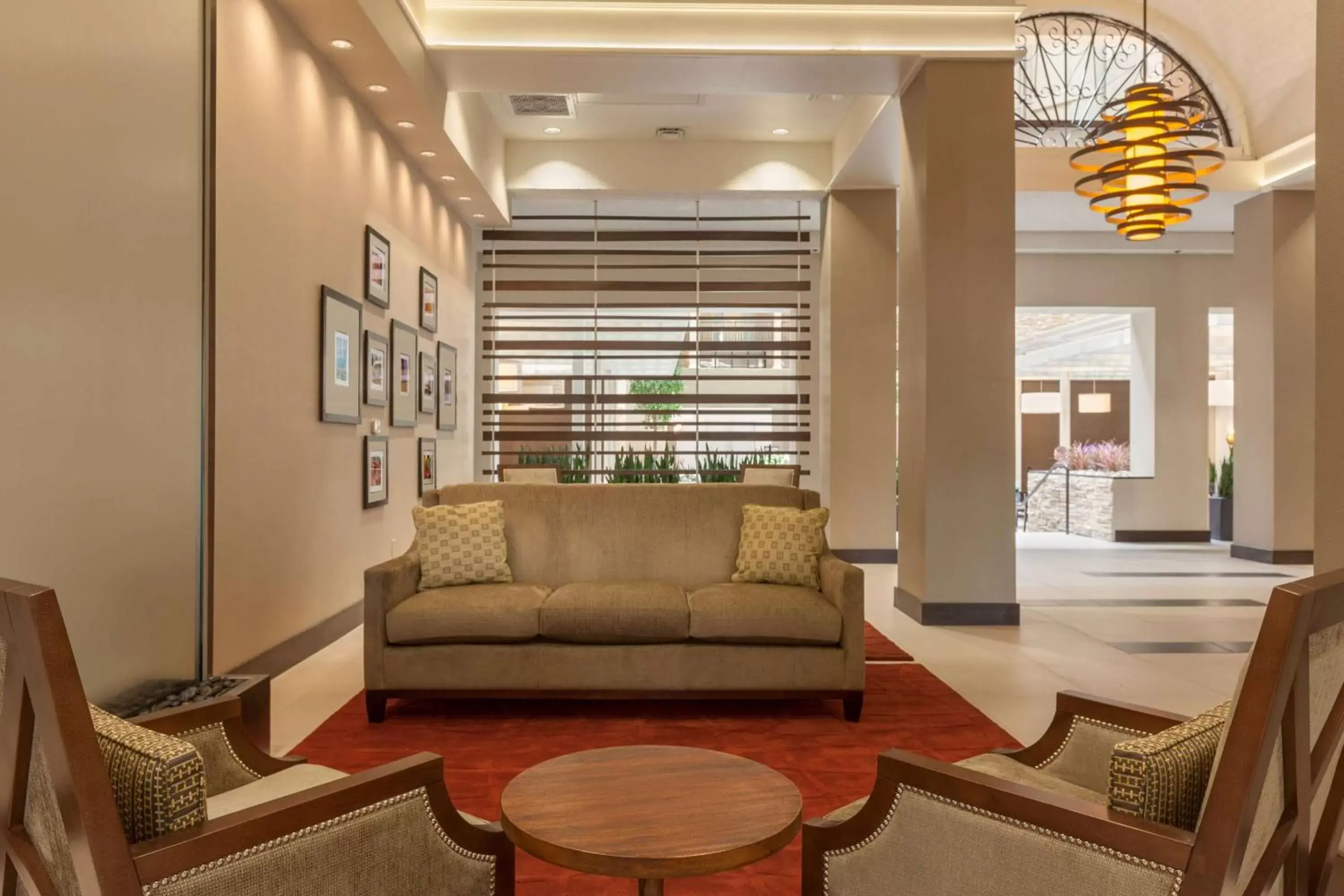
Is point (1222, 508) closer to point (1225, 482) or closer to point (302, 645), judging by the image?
point (1225, 482)

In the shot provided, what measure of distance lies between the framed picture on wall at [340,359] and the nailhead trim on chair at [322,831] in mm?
3571

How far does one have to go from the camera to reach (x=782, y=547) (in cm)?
388

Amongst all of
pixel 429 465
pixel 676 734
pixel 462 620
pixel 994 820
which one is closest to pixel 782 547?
pixel 676 734

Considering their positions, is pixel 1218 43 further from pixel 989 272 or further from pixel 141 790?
pixel 141 790

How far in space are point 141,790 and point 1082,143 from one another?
27.9 ft

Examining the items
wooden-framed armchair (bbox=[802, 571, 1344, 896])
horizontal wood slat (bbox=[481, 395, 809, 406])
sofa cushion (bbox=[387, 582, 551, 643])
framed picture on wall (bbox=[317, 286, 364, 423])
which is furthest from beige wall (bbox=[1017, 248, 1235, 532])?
wooden-framed armchair (bbox=[802, 571, 1344, 896])

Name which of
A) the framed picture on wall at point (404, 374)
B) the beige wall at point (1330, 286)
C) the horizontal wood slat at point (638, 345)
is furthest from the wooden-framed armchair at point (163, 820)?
the horizontal wood slat at point (638, 345)

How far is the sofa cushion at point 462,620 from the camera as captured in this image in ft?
11.2

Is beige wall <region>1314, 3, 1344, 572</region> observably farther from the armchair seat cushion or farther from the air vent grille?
the air vent grille

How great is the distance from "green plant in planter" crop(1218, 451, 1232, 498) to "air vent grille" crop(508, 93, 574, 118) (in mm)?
8324

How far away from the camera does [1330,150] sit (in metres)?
2.33

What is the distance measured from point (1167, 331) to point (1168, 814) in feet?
33.1

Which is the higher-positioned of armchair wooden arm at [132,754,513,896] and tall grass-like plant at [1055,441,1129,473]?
tall grass-like plant at [1055,441,1129,473]

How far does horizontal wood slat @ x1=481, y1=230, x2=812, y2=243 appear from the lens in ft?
29.2
